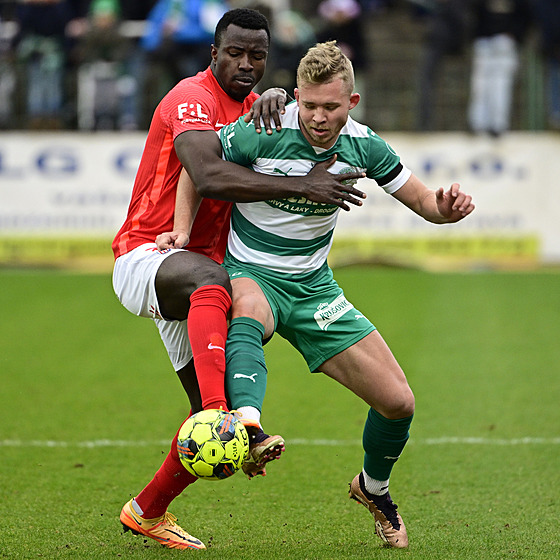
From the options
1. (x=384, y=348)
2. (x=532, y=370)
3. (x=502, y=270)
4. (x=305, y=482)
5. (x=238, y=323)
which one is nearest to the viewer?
(x=238, y=323)

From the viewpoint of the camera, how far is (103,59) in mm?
15320

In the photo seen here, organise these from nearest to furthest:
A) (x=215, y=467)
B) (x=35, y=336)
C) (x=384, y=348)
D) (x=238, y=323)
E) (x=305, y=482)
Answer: (x=215, y=467)
(x=238, y=323)
(x=384, y=348)
(x=305, y=482)
(x=35, y=336)

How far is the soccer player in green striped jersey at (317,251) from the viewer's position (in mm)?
4344

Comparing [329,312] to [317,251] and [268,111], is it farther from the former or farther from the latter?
[268,111]

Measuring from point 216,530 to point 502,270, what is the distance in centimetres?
1050

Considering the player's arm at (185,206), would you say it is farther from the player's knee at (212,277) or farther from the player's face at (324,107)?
the player's face at (324,107)

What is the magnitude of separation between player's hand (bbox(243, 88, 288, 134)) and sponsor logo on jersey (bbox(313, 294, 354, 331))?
2.83 feet

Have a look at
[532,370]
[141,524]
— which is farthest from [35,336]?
[141,524]

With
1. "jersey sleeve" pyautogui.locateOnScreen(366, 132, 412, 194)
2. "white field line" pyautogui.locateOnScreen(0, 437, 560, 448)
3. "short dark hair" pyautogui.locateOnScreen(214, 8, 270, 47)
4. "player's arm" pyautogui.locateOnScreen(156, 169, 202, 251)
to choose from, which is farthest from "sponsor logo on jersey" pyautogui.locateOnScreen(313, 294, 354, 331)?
"white field line" pyautogui.locateOnScreen(0, 437, 560, 448)

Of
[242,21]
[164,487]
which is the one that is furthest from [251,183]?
[164,487]

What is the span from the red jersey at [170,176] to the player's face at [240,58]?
92mm

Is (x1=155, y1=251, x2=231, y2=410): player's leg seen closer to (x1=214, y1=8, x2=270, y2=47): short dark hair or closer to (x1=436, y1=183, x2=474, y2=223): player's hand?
(x1=436, y1=183, x2=474, y2=223): player's hand

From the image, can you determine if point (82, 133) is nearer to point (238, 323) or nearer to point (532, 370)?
point (532, 370)

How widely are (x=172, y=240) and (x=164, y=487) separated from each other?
4.38 ft
